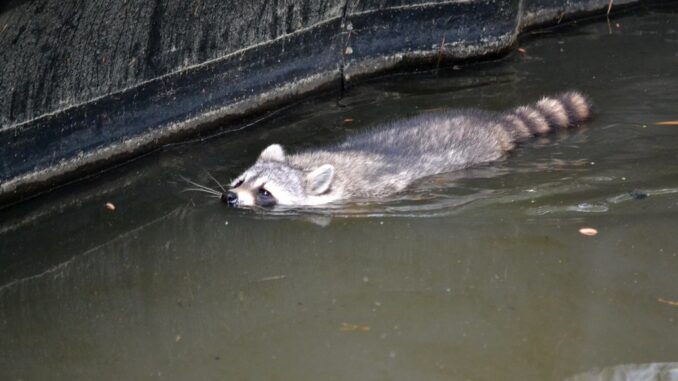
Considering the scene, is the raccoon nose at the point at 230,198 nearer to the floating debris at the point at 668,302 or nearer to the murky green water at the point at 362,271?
the murky green water at the point at 362,271

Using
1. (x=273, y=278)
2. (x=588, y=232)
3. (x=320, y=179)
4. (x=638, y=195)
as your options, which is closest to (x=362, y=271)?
(x=273, y=278)

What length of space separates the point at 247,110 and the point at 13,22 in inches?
105

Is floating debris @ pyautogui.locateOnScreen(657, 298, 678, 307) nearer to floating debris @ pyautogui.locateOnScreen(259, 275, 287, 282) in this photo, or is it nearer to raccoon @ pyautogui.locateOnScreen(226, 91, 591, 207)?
floating debris @ pyautogui.locateOnScreen(259, 275, 287, 282)

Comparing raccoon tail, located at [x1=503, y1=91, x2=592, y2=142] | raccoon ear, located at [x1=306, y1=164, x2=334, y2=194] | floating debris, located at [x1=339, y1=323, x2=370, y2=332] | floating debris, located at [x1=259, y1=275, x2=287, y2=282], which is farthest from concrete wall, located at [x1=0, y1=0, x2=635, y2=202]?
floating debris, located at [x1=339, y1=323, x2=370, y2=332]

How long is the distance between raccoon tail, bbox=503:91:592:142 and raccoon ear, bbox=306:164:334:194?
5.55 ft

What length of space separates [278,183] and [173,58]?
154cm

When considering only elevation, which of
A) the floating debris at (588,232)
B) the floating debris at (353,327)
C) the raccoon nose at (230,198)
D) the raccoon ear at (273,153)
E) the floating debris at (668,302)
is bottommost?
the floating debris at (668,302)

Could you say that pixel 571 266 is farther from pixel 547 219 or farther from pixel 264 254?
pixel 264 254

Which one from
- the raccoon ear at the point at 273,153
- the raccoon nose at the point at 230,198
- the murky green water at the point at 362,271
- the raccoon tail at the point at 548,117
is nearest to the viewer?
the murky green water at the point at 362,271

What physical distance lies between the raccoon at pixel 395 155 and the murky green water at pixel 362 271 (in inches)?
7.2

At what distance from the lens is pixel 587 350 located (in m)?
5.71

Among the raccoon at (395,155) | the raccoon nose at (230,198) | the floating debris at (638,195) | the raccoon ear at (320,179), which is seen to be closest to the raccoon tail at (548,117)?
the raccoon at (395,155)

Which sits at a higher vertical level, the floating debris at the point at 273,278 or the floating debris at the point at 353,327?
the floating debris at the point at 273,278

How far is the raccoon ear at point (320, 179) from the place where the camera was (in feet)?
25.8
